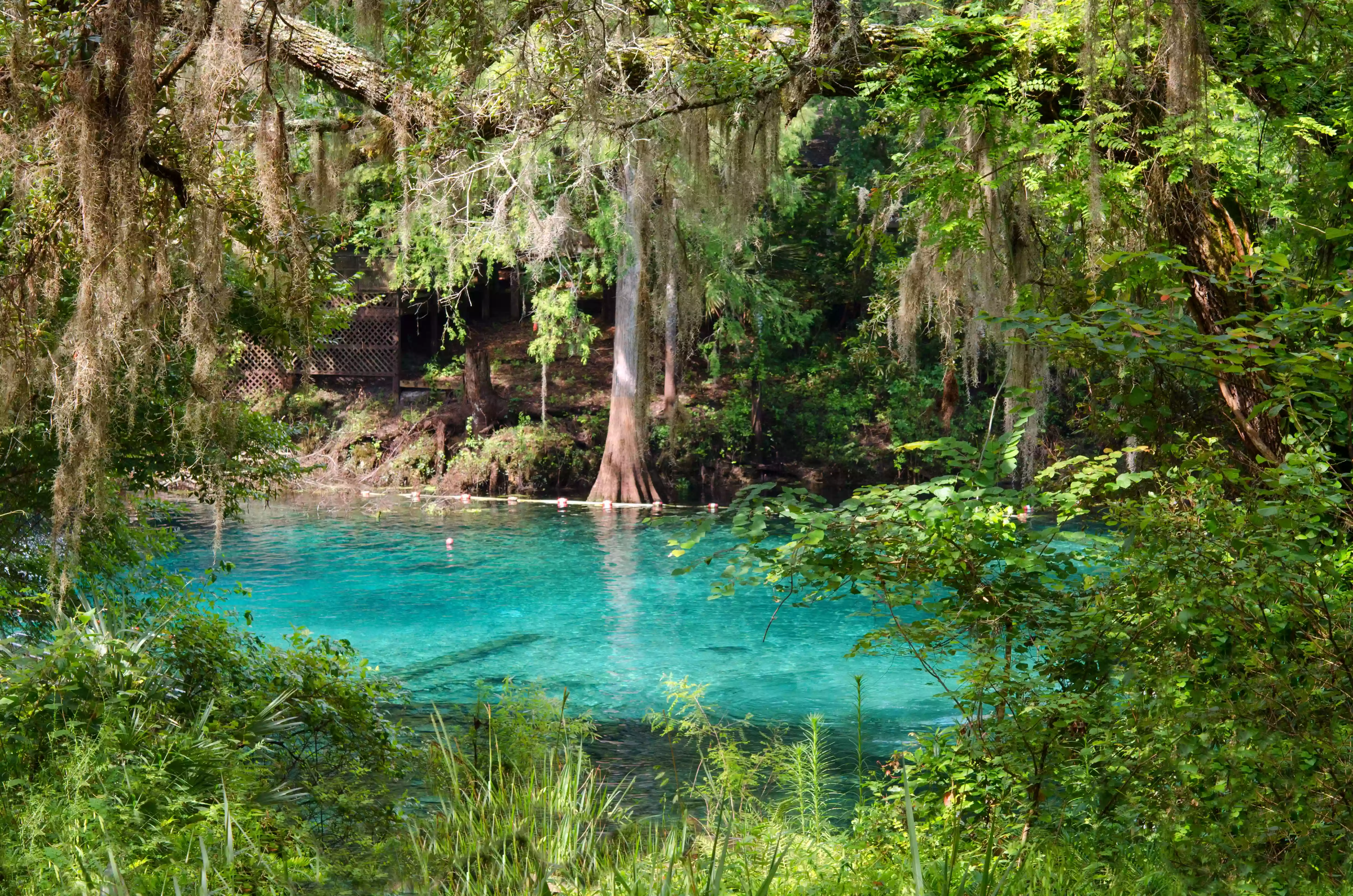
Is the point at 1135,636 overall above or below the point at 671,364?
below

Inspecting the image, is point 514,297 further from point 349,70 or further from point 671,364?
point 349,70

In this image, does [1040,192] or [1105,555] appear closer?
[1105,555]

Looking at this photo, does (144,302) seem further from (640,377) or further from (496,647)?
(640,377)

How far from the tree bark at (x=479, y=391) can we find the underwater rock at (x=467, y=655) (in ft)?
33.9

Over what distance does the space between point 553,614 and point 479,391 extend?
32.6 ft

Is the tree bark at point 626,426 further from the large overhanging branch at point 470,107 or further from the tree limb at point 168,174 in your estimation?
the tree limb at point 168,174

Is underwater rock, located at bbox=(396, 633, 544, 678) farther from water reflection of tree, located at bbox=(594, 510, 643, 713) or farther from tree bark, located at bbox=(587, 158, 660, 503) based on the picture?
tree bark, located at bbox=(587, 158, 660, 503)

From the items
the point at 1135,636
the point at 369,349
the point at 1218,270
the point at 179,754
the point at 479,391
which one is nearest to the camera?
the point at 1135,636

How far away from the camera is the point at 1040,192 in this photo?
7773 mm

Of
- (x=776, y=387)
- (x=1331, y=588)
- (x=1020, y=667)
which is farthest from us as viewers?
(x=776, y=387)

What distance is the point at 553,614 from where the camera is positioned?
1131 centimetres

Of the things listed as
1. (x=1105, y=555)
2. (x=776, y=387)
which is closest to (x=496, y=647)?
(x=1105, y=555)

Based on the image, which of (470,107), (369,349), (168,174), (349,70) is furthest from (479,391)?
(168,174)

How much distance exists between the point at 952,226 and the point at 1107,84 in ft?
4.49
